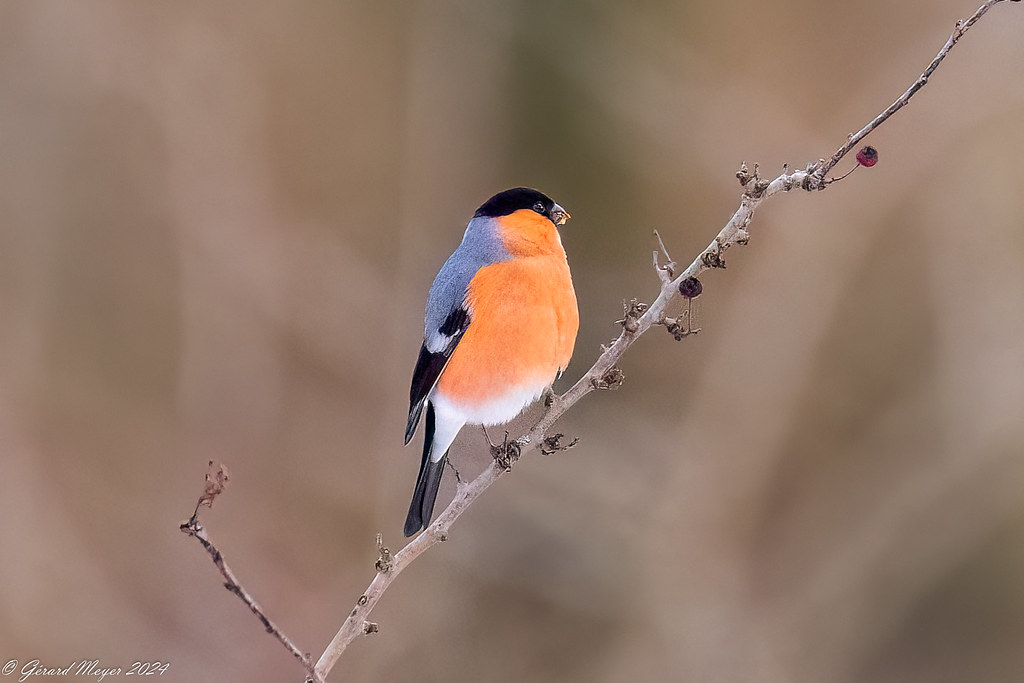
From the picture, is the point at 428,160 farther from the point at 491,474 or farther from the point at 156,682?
the point at 491,474

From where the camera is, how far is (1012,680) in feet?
16.5

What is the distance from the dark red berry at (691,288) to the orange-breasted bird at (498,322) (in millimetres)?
682

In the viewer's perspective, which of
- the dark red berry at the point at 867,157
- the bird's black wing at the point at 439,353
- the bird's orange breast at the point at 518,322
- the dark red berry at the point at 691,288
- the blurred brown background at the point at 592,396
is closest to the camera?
the dark red berry at the point at 867,157

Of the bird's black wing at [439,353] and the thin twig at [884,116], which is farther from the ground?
the thin twig at [884,116]

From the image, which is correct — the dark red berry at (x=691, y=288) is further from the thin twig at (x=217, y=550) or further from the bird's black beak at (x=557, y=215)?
the thin twig at (x=217, y=550)

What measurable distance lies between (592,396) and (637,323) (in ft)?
8.95

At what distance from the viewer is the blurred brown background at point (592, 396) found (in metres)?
5.36

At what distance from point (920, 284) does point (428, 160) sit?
3087 millimetres

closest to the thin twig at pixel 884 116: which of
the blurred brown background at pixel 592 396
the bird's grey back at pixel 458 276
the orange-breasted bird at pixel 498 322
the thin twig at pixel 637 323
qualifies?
the thin twig at pixel 637 323

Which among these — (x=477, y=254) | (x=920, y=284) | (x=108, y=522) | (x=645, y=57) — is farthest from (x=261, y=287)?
(x=920, y=284)

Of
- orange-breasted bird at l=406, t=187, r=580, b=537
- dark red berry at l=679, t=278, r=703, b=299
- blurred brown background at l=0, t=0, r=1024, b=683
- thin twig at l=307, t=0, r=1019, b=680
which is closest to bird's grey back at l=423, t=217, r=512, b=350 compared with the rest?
orange-breasted bird at l=406, t=187, r=580, b=537

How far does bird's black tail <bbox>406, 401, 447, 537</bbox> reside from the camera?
2.95 meters

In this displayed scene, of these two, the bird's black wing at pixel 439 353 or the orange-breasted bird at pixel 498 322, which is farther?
the bird's black wing at pixel 439 353

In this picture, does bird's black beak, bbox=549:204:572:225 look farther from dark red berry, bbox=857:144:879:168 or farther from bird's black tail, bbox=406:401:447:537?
dark red berry, bbox=857:144:879:168
